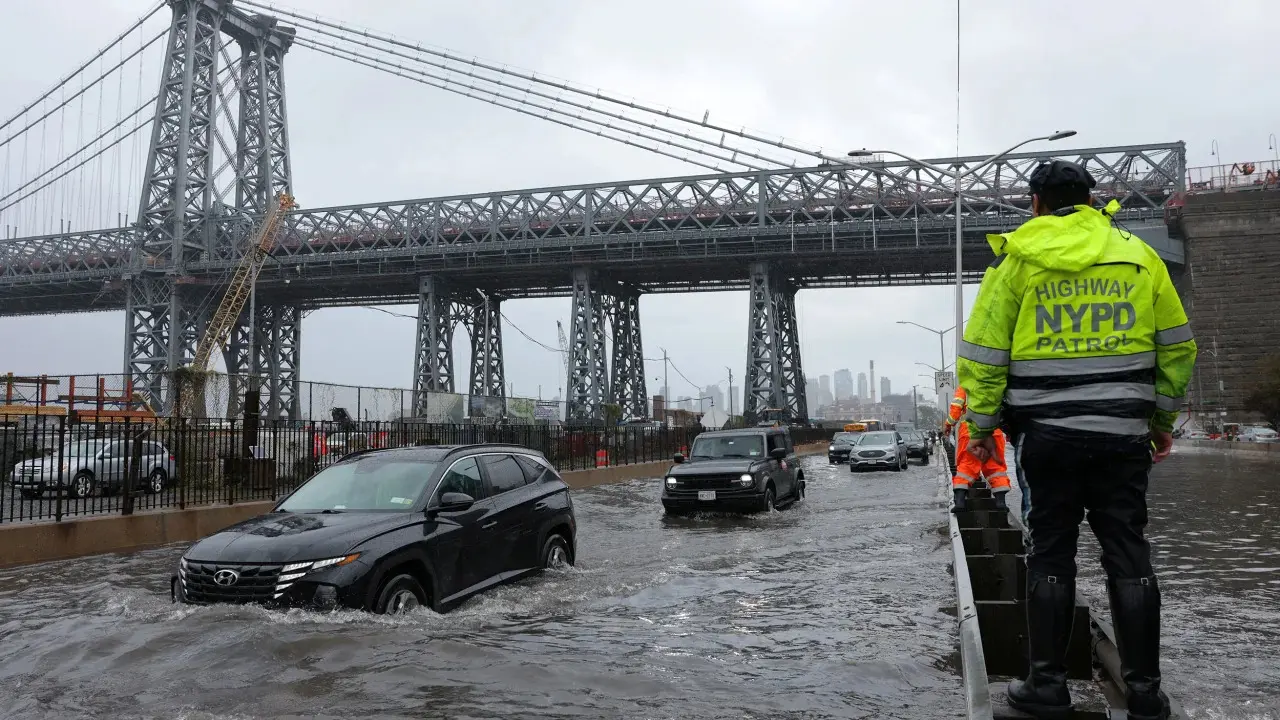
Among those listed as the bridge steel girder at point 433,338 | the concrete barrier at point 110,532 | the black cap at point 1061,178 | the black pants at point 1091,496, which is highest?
the bridge steel girder at point 433,338

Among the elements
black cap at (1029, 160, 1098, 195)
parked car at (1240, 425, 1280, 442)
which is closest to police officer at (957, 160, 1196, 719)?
black cap at (1029, 160, 1098, 195)

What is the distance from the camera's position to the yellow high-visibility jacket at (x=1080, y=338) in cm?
355

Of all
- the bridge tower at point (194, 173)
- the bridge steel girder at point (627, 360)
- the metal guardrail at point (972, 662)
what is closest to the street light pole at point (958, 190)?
the metal guardrail at point (972, 662)

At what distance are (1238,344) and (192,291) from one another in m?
68.5

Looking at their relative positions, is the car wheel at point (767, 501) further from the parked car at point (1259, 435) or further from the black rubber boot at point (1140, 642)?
the parked car at point (1259, 435)

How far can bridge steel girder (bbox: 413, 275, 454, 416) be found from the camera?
65.0 metres

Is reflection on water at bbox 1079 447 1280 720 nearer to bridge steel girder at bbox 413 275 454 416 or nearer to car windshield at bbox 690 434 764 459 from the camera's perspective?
car windshield at bbox 690 434 764 459

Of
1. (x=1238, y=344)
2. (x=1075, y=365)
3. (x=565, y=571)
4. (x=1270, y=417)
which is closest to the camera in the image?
(x=1075, y=365)

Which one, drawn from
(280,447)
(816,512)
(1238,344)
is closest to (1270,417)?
(1238,344)

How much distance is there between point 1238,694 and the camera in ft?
16.3

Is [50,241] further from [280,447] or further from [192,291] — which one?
[280,447]

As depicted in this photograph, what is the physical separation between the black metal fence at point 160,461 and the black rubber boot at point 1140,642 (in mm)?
11452

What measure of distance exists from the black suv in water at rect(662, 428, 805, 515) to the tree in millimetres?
40125

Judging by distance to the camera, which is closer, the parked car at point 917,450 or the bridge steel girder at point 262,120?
the parked car at point 917,450
